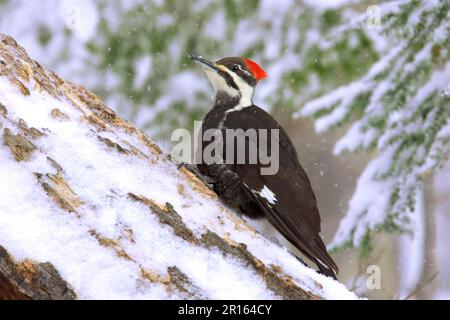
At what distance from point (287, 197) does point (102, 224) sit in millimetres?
1433

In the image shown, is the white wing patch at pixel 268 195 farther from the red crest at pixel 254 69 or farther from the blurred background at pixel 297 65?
the blurred background at pixel 297 65

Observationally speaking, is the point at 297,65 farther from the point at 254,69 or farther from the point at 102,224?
the point at 102,224

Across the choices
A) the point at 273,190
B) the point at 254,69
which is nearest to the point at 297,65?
the point at 254,69

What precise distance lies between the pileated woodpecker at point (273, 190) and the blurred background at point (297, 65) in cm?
100

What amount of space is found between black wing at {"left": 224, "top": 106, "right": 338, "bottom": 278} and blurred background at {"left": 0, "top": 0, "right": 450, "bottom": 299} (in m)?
1.03

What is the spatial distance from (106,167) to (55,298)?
64cm

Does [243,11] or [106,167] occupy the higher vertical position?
[243,11]

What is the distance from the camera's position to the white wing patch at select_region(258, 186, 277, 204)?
11.4ft

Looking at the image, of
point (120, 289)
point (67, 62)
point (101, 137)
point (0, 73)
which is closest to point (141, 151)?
point (101, 137)

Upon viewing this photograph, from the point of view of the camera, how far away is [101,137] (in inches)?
107

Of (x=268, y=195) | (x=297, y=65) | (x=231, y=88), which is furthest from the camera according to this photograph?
(x=297, y=65)

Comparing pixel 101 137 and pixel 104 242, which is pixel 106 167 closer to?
pixel 101 137

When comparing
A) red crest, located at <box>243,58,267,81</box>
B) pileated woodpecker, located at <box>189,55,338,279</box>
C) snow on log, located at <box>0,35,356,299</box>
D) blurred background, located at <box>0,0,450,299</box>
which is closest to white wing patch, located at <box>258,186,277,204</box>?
pileated woodpecker, located at <box>189,55,338,279</box>

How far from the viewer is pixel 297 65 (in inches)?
214
